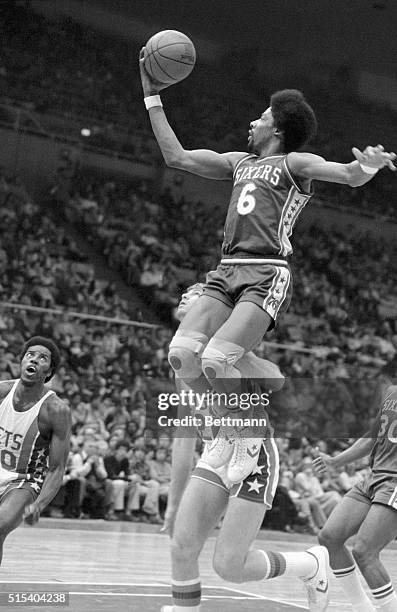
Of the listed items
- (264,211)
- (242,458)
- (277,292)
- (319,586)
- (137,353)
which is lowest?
(137,353)

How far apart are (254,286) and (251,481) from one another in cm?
104

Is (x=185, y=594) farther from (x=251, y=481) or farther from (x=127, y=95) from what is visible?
(x=127, y=95)

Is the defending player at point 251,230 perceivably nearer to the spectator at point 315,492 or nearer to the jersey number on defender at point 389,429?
the jersey number on defender at point 389,429

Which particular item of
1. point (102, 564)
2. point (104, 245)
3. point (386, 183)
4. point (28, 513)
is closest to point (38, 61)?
point (104, 245)

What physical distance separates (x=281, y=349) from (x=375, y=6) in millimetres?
8011

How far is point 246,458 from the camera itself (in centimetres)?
523

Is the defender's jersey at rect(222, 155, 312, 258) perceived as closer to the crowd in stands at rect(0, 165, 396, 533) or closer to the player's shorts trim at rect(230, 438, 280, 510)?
the player's shorts trim at rect(230, 438, 280, 510)

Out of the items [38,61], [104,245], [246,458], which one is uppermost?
[38,61]

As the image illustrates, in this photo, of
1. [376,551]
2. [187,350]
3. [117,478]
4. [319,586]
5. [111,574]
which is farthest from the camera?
[117,478]

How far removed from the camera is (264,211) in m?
5.23

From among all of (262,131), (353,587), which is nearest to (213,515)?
(353,587)

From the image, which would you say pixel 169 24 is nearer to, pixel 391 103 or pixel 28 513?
pixel 391 103

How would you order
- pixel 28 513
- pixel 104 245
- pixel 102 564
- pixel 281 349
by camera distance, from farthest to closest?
pixel 104 245 → pixel 281 349 → pixel 102 564 → pixel 28 513

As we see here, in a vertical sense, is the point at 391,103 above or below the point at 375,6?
below
